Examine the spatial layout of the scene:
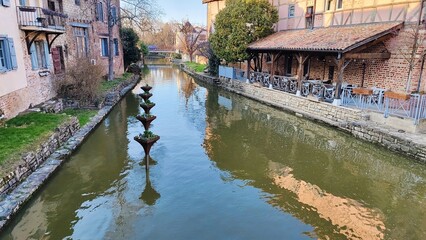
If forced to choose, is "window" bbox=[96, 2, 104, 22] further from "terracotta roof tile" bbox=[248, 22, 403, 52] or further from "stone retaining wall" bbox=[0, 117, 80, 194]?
"stone retaining wall" bbox=[0, 117, 80, 194]

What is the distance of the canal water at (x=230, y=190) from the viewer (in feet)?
20.6

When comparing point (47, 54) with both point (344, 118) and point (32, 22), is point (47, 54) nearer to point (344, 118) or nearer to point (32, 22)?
point (32, 22)

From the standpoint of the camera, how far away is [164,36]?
2992 inches

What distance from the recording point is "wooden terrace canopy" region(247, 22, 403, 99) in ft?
43.8

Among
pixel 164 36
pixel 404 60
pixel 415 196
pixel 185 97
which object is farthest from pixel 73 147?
pixel 164 36

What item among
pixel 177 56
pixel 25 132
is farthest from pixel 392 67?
pixel 177 56

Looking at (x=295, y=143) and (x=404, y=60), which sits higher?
(x=404, y=60)

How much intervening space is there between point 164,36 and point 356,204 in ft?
243

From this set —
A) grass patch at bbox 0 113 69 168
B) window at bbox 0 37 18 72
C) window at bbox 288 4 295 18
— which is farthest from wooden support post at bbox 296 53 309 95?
window at bbox 0 37 18 72

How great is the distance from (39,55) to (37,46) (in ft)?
1.34

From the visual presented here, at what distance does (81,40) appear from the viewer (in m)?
20.3

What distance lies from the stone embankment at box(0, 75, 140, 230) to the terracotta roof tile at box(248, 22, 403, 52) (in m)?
11.2

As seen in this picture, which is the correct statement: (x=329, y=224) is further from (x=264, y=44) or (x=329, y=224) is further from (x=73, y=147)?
(x=264, y=44)

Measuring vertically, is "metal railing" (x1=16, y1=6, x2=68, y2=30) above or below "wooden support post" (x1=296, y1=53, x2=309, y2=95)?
above
